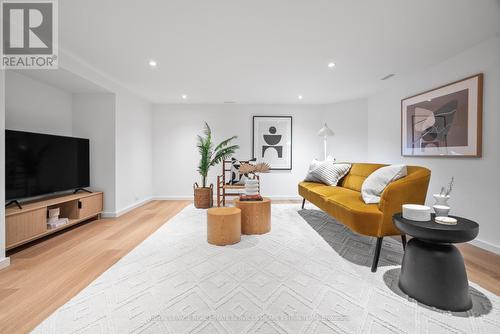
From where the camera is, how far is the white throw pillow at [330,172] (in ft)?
12.0

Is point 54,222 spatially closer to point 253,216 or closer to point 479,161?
point 253,216

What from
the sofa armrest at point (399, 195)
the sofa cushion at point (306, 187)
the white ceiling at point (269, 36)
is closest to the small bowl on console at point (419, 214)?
the sofa armrest at point (399, 195)

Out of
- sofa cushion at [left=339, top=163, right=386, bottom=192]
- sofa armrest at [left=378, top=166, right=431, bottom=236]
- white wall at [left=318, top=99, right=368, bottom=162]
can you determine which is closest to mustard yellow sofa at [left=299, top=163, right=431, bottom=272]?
sofa armrest at [left=378, top=166, right=431, bottom=236]

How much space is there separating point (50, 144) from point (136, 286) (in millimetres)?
2469

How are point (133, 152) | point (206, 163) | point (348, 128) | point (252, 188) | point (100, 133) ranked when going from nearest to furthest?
1. point (252, 188)
2. point (100, 133)
3. point (133, 152)
4. point (206, 163)
5. point (348, 128)

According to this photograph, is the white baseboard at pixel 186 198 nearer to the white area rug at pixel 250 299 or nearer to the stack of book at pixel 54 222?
the stack of book at pixel 54 222

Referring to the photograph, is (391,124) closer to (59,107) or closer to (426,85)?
(426,85)

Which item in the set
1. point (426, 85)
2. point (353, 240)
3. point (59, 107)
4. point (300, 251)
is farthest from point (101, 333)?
point (426, 85)

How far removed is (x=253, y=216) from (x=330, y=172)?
5.43 ft

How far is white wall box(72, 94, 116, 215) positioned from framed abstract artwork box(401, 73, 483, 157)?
4.67 meters

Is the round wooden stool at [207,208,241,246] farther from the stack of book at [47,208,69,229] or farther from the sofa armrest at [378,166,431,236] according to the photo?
the stack of book at [47,208,69,229]

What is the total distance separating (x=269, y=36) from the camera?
234cm

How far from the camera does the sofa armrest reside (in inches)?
75.0

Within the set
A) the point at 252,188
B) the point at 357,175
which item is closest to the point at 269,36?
the point at 252,188
